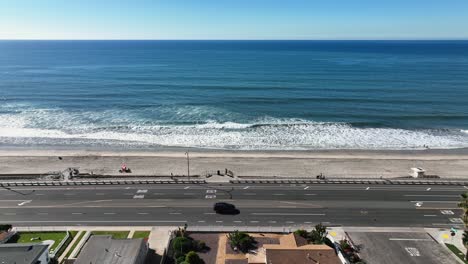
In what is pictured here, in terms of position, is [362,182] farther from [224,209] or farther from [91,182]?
[91,182]

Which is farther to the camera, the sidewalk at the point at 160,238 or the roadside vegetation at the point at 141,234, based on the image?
the roadside vegetation at the point at 141,234

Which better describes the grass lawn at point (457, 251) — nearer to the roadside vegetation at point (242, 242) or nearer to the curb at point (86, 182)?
the roadside vegetation at point (242, 242)

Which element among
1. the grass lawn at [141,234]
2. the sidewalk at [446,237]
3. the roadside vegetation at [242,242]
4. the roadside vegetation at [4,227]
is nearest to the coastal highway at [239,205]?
the sidewalk at [446,237]

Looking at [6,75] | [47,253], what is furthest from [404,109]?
[6,75]

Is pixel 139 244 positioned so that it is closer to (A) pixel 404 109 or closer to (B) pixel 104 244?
(B) pixel 104 244

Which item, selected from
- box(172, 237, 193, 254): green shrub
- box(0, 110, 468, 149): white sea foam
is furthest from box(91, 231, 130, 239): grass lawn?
box(0, 110, 468, 149): white sea foam

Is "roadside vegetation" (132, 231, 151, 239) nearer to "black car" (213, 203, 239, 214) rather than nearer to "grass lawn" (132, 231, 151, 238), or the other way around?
"grass lawn" (132, 231, 151, 238)

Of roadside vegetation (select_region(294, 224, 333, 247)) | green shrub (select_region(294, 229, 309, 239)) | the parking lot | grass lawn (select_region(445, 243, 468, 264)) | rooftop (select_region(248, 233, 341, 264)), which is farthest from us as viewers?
green shrub (select_region(294, 229, 309, 239))
